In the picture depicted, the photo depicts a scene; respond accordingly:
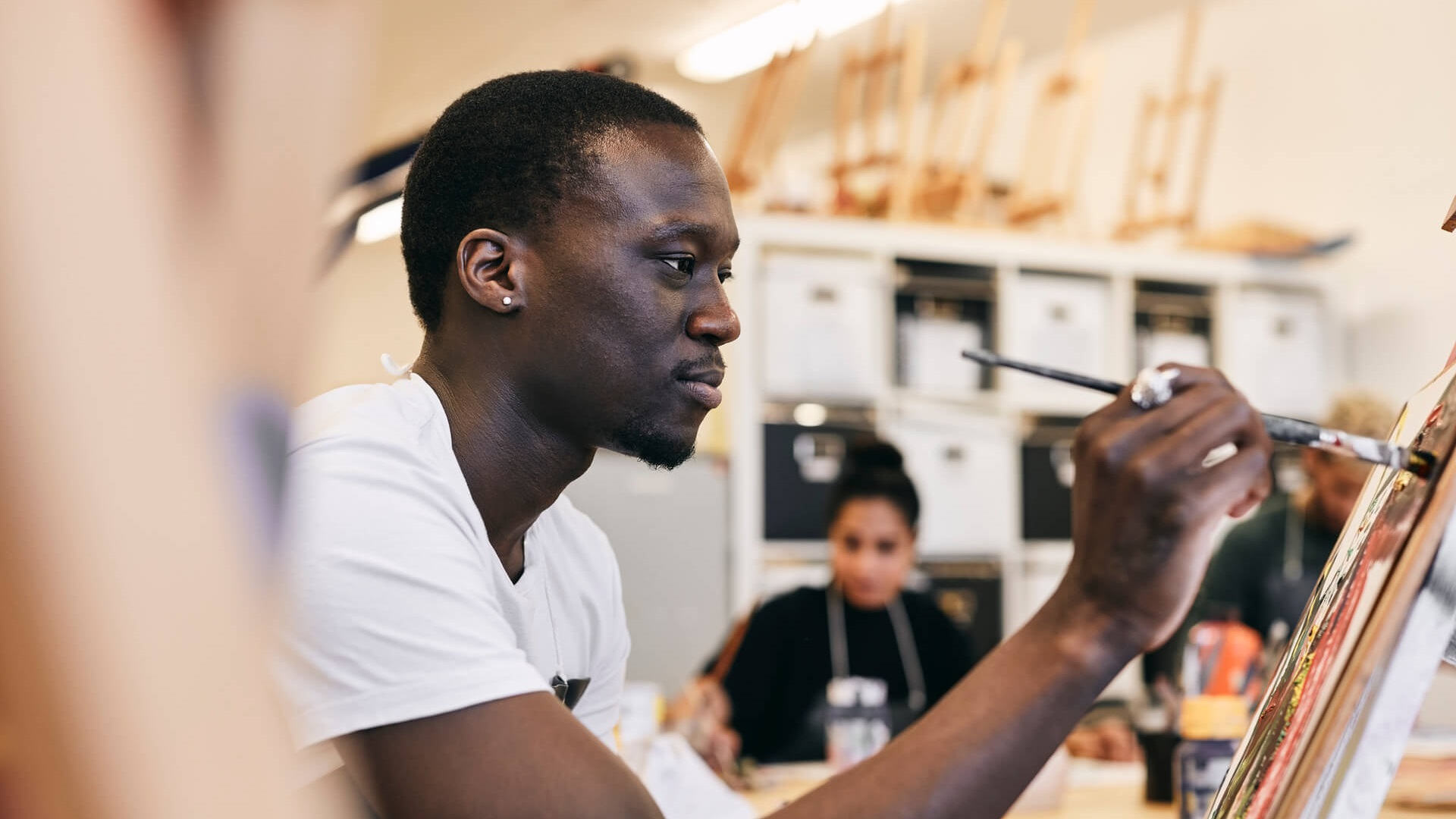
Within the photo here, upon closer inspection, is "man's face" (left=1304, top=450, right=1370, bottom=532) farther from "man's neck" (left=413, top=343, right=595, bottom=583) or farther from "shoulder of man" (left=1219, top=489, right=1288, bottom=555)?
"man's neck" (left=413, top=343, right=595, bottom=583)

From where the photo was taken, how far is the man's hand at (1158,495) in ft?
1.95

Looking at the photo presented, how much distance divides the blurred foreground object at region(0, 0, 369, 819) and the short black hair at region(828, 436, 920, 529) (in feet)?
8.25

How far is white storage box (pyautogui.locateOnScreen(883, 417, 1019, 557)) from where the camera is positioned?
340 centimetres

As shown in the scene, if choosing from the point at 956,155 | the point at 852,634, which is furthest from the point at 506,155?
the point at 956,155

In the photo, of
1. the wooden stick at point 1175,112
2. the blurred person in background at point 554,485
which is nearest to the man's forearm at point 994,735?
the blurred person in background at point 554,485

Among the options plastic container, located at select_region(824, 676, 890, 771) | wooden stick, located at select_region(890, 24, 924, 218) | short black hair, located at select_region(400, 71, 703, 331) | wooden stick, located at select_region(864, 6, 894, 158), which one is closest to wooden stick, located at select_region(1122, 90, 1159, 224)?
wooden stick, located at select_region(890, 24, 924, 218)

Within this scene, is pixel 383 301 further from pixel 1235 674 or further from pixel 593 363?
pixel 1235 674

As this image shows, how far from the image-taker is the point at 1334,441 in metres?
0.62

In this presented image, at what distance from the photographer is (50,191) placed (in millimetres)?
137

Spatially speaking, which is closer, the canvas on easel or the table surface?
the canvas on easel

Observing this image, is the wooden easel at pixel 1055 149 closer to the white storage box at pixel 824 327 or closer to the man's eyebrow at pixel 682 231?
the white storage box at pixel 824 327

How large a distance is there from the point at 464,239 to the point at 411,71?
4.22 m

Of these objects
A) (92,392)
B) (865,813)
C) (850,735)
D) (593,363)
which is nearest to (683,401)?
(593,363)

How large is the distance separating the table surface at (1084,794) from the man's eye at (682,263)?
3.17 ft
